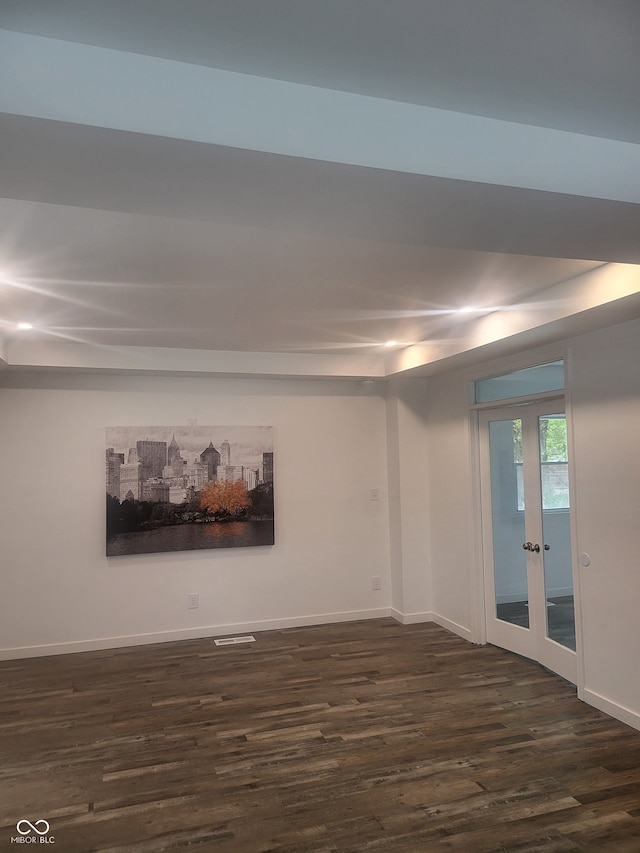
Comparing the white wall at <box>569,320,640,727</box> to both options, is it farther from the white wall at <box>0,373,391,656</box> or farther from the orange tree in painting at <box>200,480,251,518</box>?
the orange tree in painting at <box>200,480,251,518</box>

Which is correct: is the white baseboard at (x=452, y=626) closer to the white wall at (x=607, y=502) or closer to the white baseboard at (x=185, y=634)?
the white baseboard at (x=185, y=634)

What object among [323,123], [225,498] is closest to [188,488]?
[225,498]

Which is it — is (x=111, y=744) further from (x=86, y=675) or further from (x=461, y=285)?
(x=461, y=285)

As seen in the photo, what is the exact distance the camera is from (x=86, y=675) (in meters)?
4.67

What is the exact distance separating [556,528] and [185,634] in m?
3.38

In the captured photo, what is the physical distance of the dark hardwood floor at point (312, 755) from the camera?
8.70 ft

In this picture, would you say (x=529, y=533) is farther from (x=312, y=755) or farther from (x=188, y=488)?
(x=188, y=488)

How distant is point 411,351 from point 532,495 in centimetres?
161

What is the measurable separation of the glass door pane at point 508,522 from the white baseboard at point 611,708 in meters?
0.87

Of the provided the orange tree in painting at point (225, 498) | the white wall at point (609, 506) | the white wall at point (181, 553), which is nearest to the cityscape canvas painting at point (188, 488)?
the orange tree in painting at point (225, 498)

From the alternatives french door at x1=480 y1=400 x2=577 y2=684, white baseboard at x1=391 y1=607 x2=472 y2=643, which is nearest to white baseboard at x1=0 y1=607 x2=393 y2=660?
white baseboard at x1=391 y1=607 x2=472 y2=643

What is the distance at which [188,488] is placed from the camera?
5.62 metres

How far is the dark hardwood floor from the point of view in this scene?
2650mm

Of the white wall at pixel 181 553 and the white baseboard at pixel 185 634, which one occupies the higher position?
the white wall at pixel 181 553
